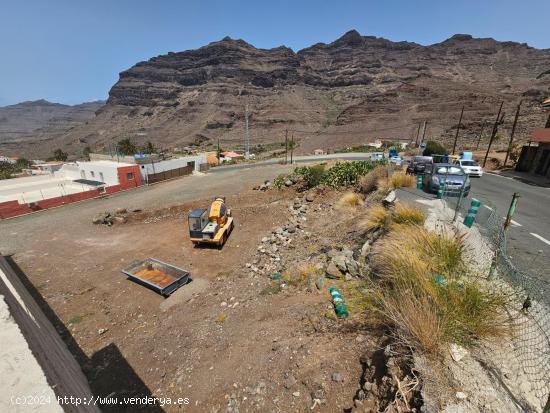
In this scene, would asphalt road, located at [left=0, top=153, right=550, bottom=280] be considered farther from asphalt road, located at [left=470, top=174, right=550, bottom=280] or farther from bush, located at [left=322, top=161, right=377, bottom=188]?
bush, located at [left=322, top=161, right=377, bottom=188]

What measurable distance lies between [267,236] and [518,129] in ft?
212

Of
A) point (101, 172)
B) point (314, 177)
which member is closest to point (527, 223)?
point (314, 177)

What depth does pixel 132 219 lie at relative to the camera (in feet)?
62.0

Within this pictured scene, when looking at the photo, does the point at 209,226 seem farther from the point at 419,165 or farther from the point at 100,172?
the point at 100,172

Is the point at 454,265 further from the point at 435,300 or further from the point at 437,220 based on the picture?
the point at 437,220

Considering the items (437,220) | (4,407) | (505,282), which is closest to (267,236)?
(437,220)

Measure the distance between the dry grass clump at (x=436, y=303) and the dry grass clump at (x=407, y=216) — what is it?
220 centimetres

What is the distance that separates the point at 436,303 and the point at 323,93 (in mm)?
155730

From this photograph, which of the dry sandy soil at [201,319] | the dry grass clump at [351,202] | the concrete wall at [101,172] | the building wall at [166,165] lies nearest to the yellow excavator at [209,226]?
the dry sandy soil at [201,319]

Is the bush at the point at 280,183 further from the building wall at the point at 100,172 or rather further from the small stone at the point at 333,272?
the building wall at the point at 100,172

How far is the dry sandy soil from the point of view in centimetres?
438

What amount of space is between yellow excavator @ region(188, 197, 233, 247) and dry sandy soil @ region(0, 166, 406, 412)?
64 centimetres

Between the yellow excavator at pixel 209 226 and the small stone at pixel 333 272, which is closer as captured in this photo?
the small stone at pixel 333 272

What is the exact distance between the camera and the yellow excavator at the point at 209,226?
13.1m
